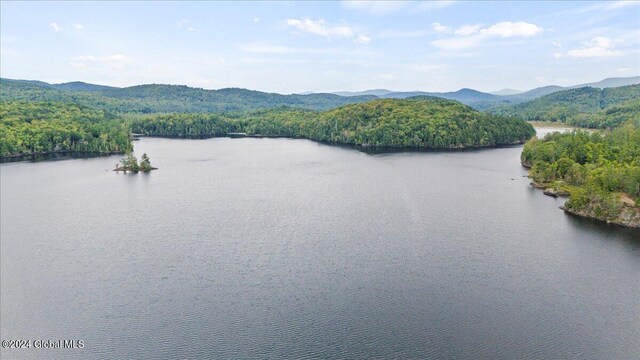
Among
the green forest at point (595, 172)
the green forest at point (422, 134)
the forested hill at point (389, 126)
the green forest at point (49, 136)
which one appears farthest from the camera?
the forested hill at point (389, 126)

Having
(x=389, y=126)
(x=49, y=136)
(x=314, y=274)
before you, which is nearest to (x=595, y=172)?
(x=314, y=274)

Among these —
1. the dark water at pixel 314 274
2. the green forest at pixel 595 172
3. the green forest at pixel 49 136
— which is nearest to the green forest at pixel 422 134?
the green forest at pixel 595 172

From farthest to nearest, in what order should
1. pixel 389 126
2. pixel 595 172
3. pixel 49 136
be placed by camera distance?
1. pixel 389 126
2. pixel 49 136
3. pixel 595 172

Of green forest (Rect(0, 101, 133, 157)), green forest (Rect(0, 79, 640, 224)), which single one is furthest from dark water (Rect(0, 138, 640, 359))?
green forest (Rect(0, 101, 133, 157))

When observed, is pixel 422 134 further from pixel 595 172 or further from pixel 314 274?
pixel 314 274

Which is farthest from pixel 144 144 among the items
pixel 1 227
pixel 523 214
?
pixel 523 214

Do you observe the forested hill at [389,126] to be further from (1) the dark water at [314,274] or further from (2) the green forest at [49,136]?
(1) the dark water at [314,274]

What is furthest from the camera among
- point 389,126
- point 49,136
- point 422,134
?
point 389,126
